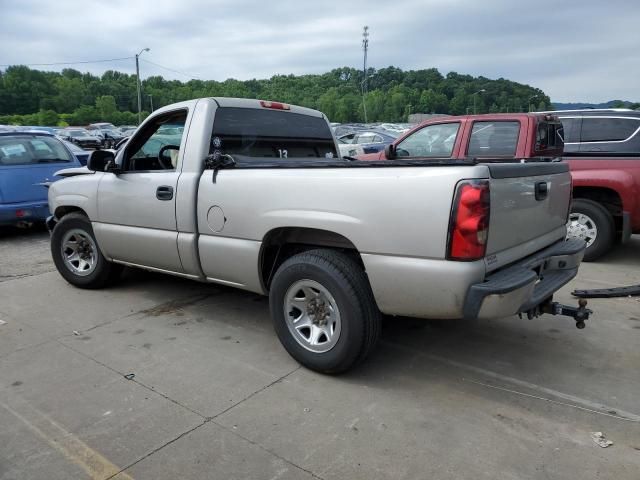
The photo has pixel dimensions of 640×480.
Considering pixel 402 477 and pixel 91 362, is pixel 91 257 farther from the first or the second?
pixel 402 477

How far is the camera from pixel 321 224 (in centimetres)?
314

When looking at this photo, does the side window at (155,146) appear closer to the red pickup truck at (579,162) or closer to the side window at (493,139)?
the red pickup truck at (579,162)

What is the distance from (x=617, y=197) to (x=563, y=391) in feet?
13.4

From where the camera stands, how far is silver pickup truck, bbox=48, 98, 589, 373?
8.96ft

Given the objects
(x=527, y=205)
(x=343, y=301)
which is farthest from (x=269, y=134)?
(x=527, y=205)

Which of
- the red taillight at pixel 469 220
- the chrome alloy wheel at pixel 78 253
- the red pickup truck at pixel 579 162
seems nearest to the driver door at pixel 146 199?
the chrome alloy wheel at pixel 78 253

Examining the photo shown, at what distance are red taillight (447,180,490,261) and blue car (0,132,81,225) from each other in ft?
21.7

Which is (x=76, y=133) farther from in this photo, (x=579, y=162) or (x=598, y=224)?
(x=598, y=224)

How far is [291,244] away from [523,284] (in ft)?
5.34

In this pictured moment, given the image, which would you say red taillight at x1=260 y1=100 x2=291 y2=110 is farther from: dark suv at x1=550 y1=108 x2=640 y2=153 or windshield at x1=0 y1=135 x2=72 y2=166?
windshield at x1=0 y1=135 x2=72 y2=166

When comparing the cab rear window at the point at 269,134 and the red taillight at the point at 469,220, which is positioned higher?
the cab rear window at the point at 269,134

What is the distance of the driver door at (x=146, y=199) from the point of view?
13.5 feet

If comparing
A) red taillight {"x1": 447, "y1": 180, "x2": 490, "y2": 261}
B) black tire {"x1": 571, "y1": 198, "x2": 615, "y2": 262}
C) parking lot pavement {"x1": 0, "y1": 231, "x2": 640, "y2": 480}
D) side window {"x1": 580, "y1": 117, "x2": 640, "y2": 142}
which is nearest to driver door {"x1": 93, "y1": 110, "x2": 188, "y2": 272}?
parking lot pavement {"x1": 0, "y1": 231, "x2": 640, "y2": 480}

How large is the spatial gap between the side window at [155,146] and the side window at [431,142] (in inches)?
146
